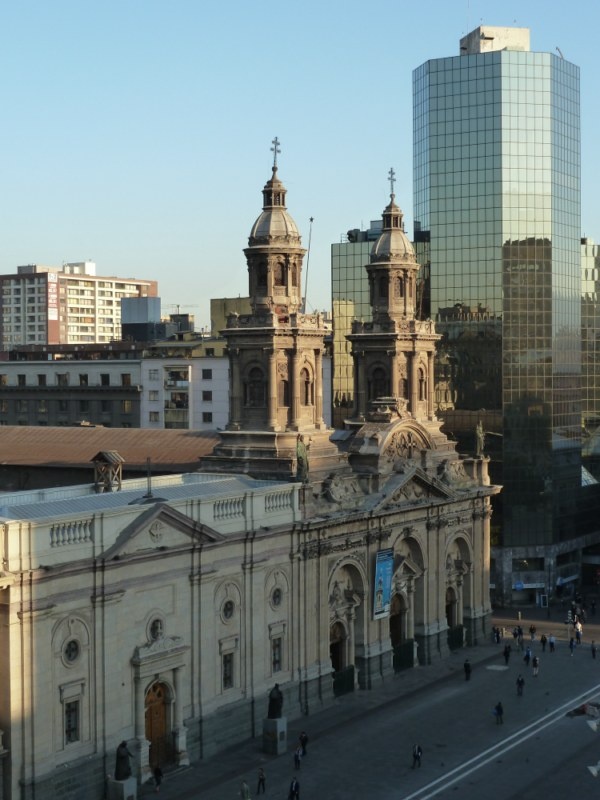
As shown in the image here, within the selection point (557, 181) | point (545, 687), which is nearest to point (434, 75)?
point (557, 181)

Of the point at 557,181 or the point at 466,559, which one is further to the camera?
the point at 557,181

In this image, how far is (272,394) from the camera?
3113 inches

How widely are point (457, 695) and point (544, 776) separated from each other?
16.0 m

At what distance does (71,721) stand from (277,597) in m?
18.0

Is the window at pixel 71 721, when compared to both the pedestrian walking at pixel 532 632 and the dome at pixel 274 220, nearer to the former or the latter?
the dome at pixel 274 220

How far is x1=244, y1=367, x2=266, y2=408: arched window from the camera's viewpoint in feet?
263

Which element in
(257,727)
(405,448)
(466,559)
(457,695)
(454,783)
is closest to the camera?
(454,783)

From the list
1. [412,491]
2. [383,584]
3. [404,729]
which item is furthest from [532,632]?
[404,729]

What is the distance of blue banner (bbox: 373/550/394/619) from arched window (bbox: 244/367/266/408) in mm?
12057

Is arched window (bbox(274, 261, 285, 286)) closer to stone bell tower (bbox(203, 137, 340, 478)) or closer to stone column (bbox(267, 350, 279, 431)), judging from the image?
stone bell tower (bbox(203, 137, 340, 478))

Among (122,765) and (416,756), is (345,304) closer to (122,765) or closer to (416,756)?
(416,756)

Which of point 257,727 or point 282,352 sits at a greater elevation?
point 282,352

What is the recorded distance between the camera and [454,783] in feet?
203

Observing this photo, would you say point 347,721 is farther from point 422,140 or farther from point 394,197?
point 422,140
